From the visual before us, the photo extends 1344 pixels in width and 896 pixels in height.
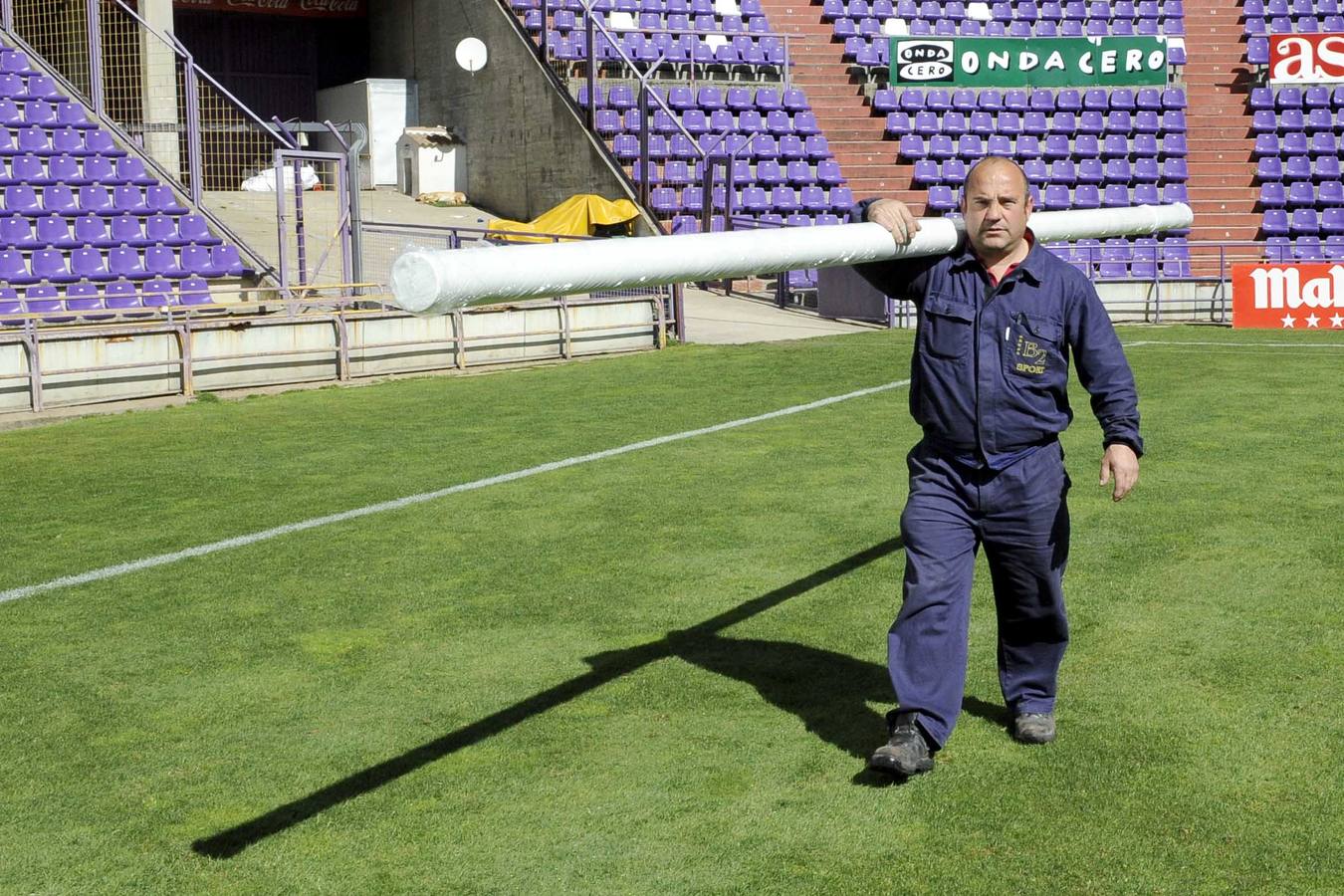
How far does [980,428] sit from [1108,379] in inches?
16.8

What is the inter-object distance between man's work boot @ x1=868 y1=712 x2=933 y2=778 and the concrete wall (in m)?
22.2

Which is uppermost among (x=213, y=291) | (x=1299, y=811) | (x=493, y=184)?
(x=493, y=184)

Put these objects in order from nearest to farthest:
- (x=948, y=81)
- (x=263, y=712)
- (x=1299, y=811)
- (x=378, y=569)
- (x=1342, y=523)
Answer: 1. (x=1299, y=811)
2. (x=263, y=712)
3. (x=378, y=569)
4. (x=1342, y=523)
5. (x=948, y=81)

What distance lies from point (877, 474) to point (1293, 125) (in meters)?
23.2

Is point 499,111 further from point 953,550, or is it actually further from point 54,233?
point 953,550

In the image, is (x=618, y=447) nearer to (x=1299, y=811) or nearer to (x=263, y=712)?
(x=263, y=712)

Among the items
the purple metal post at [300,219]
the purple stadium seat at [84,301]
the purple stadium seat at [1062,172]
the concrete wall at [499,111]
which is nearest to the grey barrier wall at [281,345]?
the purple metal post at [300,219]

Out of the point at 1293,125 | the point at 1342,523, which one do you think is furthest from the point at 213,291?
the point at 1293,125

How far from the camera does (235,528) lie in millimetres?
8219

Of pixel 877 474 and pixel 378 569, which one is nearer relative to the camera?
pixel 378 569

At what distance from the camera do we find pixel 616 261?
10.3 ft

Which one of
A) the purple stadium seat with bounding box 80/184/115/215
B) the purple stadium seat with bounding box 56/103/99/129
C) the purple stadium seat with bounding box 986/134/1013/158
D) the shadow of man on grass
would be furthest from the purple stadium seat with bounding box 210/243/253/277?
the shadow of man on grass

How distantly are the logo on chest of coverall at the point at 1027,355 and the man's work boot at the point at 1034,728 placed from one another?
1.11 m

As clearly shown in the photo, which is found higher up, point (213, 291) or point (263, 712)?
point (213, 291)
